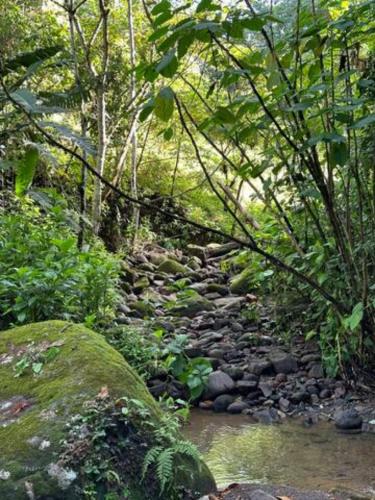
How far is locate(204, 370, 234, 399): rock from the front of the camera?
5.49 meters

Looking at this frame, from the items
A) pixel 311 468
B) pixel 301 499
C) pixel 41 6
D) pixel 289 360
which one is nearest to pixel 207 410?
pixel 289 360

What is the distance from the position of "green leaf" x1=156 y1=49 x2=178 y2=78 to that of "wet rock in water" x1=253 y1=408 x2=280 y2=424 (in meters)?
4.30

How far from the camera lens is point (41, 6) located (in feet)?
34.7

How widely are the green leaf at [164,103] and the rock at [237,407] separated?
435 centimetres

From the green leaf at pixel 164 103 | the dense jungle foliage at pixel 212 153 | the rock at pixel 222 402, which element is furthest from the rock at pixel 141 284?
the green leaf at pixel 164 103

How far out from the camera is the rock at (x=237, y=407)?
527cm

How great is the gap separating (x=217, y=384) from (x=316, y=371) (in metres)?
0.99

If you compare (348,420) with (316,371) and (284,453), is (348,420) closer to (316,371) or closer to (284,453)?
(284,453)

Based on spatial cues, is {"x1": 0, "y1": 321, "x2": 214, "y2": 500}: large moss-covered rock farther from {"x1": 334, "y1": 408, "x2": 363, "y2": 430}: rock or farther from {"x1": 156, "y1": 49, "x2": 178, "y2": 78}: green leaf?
{"x1": 334, "y1": 408, "x2": 363, "y2": 430}: rock

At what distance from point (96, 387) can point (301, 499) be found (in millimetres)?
1124

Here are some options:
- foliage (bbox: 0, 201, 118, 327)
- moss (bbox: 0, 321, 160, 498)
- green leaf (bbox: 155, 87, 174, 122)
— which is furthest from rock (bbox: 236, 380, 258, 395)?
green leaf (bbox: 155, 87, 174, 122)

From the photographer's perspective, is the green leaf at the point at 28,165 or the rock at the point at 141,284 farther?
the rock at the point at 141,284

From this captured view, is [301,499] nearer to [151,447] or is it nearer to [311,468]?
[151,447]

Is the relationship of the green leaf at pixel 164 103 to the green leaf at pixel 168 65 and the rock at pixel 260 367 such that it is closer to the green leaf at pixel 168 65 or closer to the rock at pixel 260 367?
the green leaf at pixel 168 65
